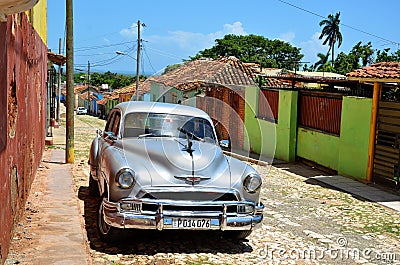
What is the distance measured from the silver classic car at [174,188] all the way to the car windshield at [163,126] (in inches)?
5.8

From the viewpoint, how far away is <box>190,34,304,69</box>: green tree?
57.0 m

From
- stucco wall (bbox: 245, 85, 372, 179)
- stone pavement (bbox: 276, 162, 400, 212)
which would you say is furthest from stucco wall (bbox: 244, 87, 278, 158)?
stone pavement (bbox: 276, 162, 400, 212)

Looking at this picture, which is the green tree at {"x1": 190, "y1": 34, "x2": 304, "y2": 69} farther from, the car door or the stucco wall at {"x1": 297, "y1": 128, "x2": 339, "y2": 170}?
the car door

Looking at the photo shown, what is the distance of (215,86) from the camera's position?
798 inches

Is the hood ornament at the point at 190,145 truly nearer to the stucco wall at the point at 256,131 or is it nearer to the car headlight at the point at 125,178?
the car headlight at the point at 125,178

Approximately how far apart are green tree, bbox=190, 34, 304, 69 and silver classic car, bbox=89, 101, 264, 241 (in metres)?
50.0

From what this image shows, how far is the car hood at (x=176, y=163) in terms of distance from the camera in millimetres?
5523

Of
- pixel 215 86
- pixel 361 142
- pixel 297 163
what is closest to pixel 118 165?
pixel 361 142

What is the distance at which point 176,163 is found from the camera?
5.75m

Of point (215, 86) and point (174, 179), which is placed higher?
point (215, 86)

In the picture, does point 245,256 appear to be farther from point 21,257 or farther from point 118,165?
point 21,257

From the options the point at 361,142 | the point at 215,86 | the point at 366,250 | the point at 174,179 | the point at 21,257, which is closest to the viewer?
the point at 21,257

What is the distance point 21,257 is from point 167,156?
1.95m

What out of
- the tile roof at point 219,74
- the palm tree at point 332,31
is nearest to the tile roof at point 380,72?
the tile roof at point 219,74
